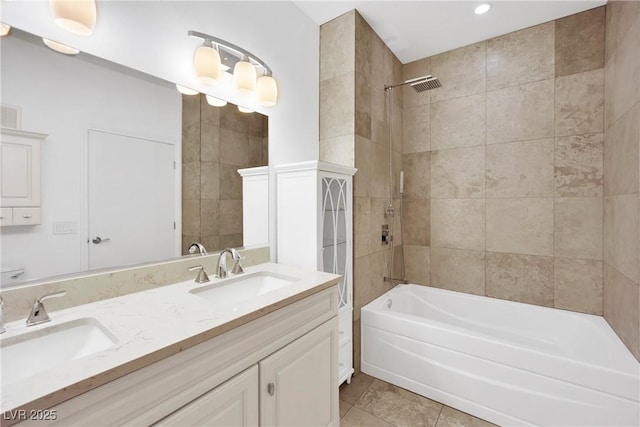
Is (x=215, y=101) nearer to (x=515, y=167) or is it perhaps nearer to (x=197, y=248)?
(x=197, y=248)

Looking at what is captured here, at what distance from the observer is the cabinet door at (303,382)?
108cm

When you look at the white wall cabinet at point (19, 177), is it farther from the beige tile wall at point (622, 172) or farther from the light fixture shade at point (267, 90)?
the beige tile wall at point (622, 172)

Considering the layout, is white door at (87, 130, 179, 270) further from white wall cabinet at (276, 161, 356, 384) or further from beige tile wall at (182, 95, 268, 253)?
white wall cabinet at (276, 161, 356, 384)

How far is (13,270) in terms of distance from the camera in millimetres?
938

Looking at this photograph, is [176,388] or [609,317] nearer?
[176,388]

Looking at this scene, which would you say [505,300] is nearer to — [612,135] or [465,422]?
[465,422]

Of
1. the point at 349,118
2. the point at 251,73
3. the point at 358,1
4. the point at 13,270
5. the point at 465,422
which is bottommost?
the point at 465,422

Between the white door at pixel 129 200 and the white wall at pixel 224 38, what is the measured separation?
371mm

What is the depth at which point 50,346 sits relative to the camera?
85 cm

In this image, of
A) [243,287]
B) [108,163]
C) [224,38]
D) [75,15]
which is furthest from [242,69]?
[243,287]

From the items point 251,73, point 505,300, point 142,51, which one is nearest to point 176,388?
point 142,51

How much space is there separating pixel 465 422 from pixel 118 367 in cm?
196

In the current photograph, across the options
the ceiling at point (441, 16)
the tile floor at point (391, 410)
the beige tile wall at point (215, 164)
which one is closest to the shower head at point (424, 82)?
the ceiling at point (441, 16)

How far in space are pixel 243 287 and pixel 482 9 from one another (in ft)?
8.46
